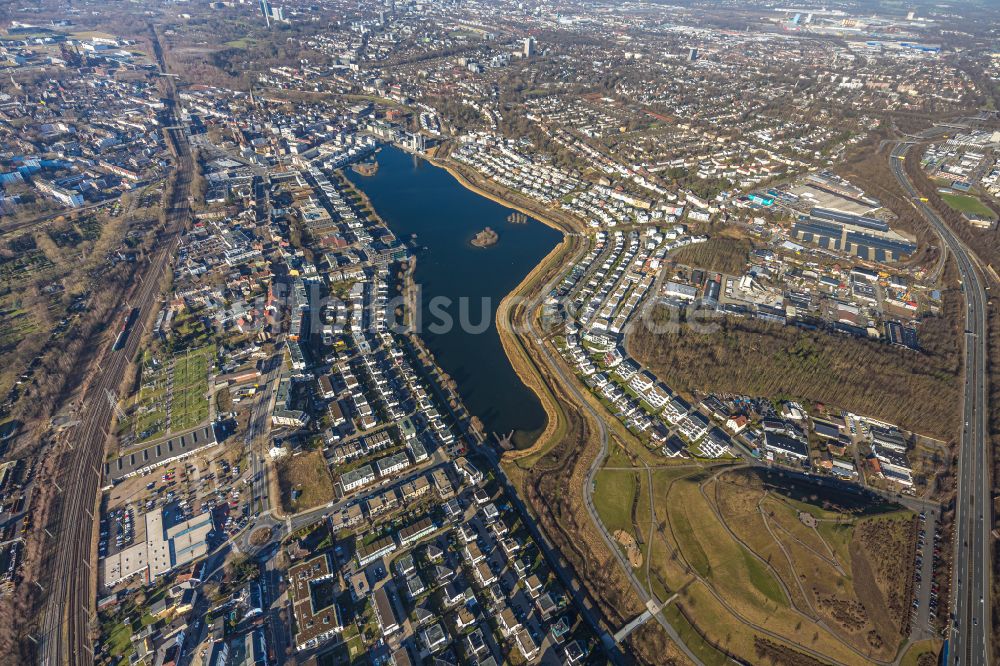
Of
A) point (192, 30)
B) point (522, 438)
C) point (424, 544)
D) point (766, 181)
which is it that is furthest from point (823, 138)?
point (192, 30)

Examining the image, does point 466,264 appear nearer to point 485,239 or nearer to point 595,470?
point 485,239

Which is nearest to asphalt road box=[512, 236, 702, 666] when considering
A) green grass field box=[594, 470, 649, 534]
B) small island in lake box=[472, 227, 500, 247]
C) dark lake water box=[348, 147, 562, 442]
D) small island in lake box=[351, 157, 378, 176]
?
green grass field box=[594, 470, 649, 534]

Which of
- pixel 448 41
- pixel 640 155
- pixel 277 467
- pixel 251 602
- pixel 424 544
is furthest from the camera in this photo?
pixel 448 41

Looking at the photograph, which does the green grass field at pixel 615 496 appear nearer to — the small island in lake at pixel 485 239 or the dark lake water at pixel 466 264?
the dark lake water at pixel 466 264

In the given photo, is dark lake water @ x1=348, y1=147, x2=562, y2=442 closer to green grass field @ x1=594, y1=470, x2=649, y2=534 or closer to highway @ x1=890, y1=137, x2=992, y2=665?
green grass field @ x1=594, y1=470, x2=649, y2=534

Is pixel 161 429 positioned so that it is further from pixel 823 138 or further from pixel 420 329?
pixel 823 138

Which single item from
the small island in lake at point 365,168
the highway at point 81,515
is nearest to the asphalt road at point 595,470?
the highway at point 81,515

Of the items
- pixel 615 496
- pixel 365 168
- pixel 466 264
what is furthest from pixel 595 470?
pixel 365 168
